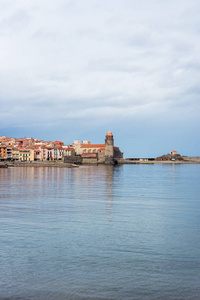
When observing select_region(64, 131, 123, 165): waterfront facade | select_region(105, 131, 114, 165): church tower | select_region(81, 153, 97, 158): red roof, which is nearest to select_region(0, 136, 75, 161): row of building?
select_region(64, 131, 123, 165): waterfront facade

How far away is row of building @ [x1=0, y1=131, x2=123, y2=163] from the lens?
130962 millimetres

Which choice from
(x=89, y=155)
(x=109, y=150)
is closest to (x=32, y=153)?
(x=89, y=155)

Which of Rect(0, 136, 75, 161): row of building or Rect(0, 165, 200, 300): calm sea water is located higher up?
Rect(0, 136, 75, 161): row of building

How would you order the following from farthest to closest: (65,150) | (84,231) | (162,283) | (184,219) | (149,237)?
(65,150) → (184,219) → (84,231) → (149,237) → (162,283)

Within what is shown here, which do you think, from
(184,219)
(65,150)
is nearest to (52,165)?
(65,150)

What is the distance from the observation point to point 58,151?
14100 cm

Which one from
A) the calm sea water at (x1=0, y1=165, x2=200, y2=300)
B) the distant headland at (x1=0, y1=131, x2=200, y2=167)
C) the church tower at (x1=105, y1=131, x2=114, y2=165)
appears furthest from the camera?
the church tower at (x1=105, y1=131, x2=114, y2=165)

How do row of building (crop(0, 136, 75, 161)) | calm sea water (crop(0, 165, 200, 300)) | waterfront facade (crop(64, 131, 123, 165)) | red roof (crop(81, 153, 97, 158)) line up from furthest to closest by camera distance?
red roof (crop(81, 153, 97, 158)), waterfront facade (crop(64, 131, 123, 165)), row of building (crop(0, 136, 75, 161)), calm sea water (crop(0, 165, 200, 300))

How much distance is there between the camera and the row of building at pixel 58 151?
430 ft

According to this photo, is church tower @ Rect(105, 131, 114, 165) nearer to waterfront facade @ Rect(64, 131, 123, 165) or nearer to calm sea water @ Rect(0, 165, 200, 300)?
waterfront facade @ Rect(64, 131, 123, 165)

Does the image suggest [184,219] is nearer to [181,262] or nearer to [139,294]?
[181,262]

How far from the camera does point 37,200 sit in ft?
79.2

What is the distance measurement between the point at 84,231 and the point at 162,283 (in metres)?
5.92

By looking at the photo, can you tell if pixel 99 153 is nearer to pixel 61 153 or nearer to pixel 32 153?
pixel 61 153
